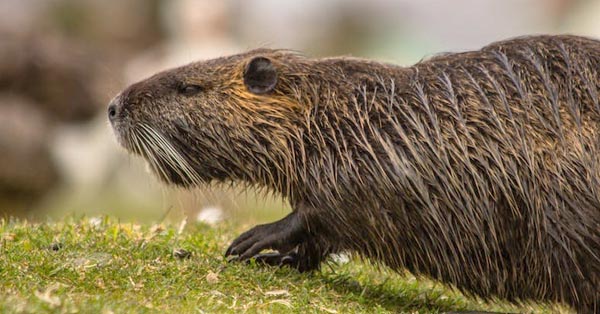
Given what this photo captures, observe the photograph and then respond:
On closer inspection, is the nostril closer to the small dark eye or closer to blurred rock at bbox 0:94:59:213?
the small dark eye

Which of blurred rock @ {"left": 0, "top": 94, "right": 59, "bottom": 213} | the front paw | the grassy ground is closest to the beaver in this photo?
the front paw

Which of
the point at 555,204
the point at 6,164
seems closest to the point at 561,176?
the point at 555,204

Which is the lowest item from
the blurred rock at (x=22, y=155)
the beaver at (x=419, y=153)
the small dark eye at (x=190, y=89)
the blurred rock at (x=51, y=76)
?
the blurred rock at (x=22, y=155)

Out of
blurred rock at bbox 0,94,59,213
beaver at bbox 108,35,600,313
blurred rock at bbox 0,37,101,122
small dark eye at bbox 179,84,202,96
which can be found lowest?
blurred rock at bbox 0,94,59,213

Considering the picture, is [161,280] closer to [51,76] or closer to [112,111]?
[112,111]

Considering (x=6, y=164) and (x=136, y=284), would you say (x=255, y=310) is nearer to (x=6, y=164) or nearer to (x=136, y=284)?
(x=136, y=284)

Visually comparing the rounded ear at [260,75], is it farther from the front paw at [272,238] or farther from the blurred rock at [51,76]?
the blurred rock at [51,76]

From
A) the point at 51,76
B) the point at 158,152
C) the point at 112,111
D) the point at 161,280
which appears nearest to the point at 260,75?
the point at 158,152

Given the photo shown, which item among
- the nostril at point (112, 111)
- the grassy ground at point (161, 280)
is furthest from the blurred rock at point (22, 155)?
the nostril at point (112, 111)
